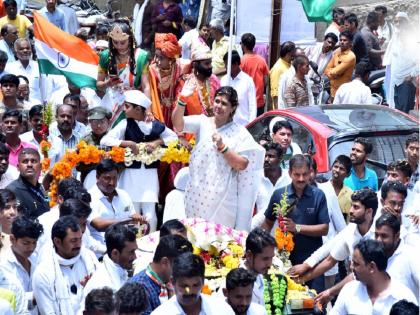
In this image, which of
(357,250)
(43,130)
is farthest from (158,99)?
(357,250)

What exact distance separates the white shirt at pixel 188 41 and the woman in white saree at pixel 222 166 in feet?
23.7

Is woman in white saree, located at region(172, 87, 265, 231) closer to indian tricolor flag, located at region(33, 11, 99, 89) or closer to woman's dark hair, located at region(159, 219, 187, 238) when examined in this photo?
woman's dark hair, located at region(159, 219, 187, 238)

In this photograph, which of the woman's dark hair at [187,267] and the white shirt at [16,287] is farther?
the white shirt at [16,287]

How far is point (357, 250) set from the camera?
9.25 meters

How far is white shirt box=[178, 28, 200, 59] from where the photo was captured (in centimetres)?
1911

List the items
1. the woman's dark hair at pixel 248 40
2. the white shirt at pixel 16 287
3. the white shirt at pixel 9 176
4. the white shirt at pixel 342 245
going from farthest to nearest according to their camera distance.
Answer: the woman's dark hair at pixel 248 40
the white shirt at pixel 9 176
the white shirt at pixel 342 245
the white shirt at pixel 16 287

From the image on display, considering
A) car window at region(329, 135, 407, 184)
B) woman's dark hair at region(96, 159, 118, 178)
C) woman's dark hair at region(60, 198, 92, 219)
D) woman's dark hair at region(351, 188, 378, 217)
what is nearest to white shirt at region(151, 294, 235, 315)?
woman's dark hair at region(60, 198, 92, 219)

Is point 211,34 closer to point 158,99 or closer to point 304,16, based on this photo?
point 304,16

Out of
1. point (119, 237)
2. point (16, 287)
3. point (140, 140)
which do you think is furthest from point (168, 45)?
point (16, 287)

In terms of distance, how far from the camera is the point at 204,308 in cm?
855

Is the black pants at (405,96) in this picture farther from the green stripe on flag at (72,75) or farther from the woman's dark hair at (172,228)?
the woman's dark hair at (172,228)

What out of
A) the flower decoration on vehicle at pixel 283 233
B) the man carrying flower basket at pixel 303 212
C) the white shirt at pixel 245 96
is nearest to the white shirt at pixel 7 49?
the white shirt at pixel 245 96

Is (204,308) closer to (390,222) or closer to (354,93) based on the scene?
(390,222)

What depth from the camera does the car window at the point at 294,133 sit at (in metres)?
13.5
